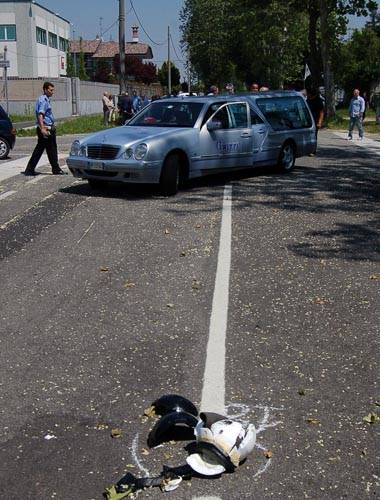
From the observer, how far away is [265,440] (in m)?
3.65

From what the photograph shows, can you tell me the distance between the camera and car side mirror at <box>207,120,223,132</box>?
1216 centimetres

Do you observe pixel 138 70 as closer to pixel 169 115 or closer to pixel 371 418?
pixel 169 115

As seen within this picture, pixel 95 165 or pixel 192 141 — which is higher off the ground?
pixel 192 141

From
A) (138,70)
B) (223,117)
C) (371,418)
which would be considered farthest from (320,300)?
(138,70)

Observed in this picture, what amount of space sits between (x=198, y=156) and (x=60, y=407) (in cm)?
826

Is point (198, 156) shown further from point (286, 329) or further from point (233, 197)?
point (286, 329)

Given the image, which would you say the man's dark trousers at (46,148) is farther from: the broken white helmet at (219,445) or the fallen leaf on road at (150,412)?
the broken white helmet at (219,445)

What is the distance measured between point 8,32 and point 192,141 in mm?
64368

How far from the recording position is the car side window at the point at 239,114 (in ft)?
42.6

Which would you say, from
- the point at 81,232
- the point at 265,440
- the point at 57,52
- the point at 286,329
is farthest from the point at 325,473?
the point at 57,52

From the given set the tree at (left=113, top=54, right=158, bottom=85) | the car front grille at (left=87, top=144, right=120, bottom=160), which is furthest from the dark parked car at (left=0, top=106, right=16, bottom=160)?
the tree at (left=113, top=54, right=158, bottom=85)

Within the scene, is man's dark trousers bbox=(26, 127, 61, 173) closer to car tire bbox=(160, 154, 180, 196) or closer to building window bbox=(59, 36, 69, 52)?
car tire bbox=(160, 154, 180, 196)

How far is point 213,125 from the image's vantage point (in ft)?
40.1

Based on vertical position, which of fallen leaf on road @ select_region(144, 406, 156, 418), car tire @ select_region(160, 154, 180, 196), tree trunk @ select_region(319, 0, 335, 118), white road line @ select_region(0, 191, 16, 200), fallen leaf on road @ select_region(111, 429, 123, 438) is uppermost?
tree trunk @ select_region(319, 0, 335, 118)
